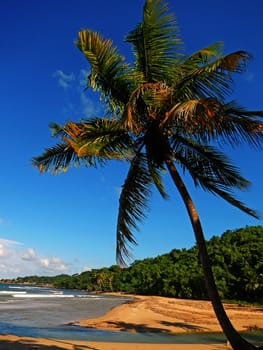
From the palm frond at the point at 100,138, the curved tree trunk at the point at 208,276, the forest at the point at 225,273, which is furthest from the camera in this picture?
the forest at the point at 225,273

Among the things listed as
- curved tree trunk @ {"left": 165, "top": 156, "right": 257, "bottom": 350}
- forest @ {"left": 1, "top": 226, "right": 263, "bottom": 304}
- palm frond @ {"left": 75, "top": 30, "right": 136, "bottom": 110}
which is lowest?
curved tree trunk @ {"left": 165, "top": 156, "right": 257, "bottom": 350}

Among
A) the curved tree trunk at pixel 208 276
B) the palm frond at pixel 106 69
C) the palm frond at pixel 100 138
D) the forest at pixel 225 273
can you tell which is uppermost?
the forest at pixel 225 273

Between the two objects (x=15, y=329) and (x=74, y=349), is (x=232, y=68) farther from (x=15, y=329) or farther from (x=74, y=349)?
(x=15, y=329)

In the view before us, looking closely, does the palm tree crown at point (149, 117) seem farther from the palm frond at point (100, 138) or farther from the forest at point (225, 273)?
the forest at point (225, 273)

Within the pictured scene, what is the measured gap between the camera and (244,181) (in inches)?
279

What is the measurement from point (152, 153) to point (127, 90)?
1.26 m

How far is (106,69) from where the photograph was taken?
7035 millimetres

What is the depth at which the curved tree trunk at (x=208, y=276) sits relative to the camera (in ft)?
18.7

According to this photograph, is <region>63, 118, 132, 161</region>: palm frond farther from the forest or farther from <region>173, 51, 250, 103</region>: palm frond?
the forest

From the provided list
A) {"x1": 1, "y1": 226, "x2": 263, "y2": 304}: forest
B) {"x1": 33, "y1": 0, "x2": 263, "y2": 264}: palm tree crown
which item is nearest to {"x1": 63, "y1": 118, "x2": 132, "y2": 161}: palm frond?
{"x1": 33, "y1": 0, "x2": 263, "y2": 264}: palm tree crown

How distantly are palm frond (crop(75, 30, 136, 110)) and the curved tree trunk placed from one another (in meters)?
1.56

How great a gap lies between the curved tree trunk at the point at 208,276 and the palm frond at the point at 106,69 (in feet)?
5.12

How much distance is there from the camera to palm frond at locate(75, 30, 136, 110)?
22.4 feet

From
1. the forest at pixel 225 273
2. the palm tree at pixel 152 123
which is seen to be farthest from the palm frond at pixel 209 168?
the forest at pixel 225 273
